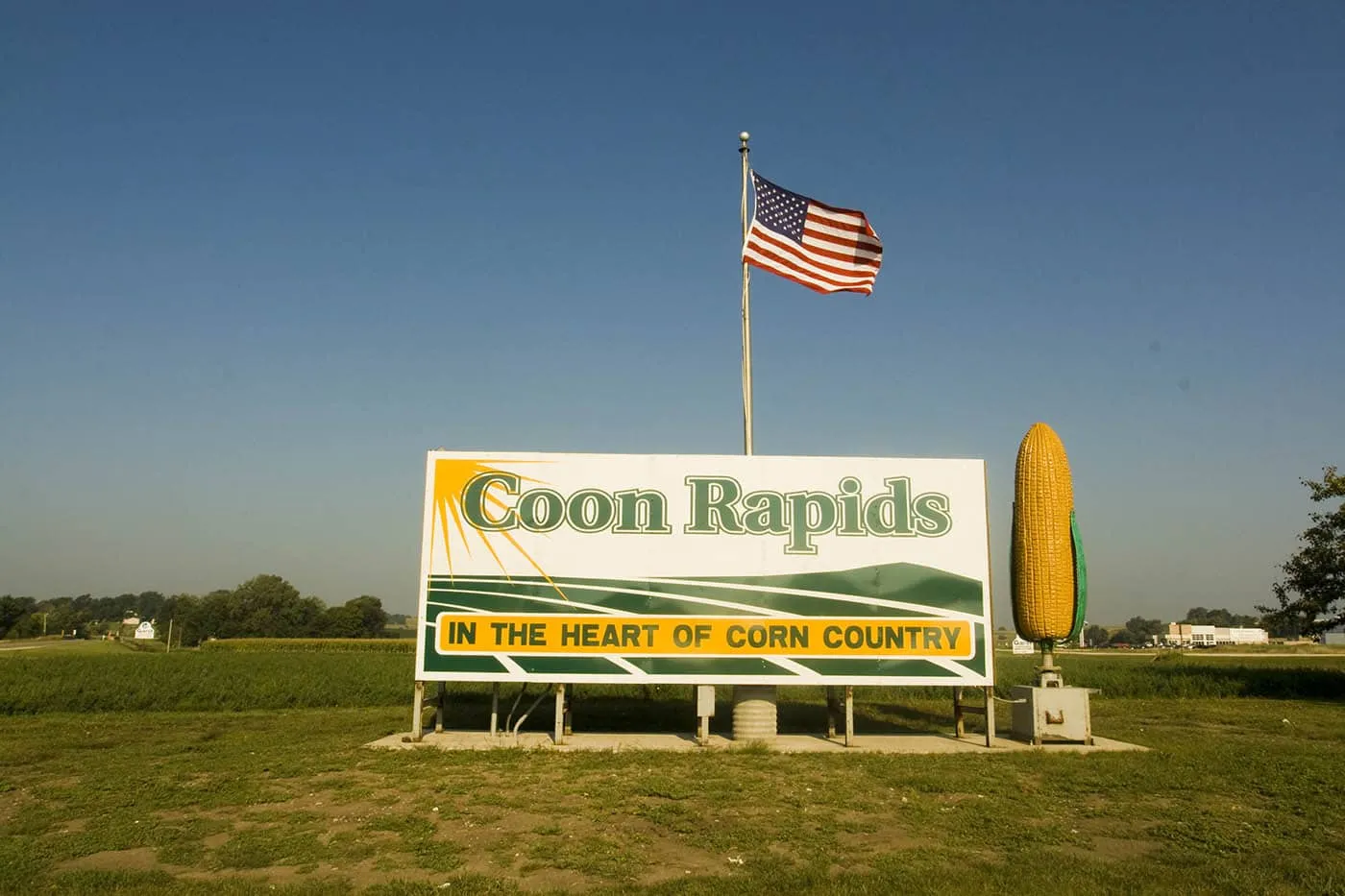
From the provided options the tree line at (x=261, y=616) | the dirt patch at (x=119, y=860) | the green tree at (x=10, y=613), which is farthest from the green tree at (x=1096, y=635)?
the dirt patch at (x=119, y=860)

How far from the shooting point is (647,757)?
14.3 m

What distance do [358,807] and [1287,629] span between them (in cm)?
3294

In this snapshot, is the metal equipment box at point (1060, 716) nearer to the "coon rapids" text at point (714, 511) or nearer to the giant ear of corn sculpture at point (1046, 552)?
the giant ear of corn sculpture at point (1046, 552)

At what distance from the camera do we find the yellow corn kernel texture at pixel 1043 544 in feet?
52.2

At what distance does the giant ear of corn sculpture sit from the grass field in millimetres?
2466

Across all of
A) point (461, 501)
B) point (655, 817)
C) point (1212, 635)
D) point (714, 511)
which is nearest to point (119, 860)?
point (655, 817)

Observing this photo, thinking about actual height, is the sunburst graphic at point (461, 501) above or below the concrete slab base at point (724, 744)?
above

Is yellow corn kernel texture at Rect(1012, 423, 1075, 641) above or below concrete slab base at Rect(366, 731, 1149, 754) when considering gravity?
above

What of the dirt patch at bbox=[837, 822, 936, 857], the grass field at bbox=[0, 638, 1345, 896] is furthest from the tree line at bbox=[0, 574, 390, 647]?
the dirt patch at bbox=[837, 822, 936, 857]

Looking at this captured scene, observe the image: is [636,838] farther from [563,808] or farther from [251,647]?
[251,647]

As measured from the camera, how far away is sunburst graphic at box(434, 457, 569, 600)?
15680mm

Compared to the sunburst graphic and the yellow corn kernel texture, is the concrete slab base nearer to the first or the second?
the yellow corn kernel texture

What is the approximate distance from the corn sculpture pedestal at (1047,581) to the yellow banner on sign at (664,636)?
232cm

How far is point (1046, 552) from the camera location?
52.4ft
